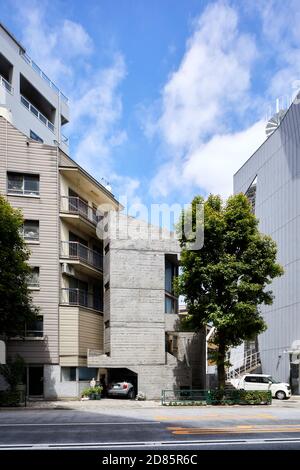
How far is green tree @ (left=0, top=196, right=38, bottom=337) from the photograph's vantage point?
97.0ft

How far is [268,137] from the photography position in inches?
1874

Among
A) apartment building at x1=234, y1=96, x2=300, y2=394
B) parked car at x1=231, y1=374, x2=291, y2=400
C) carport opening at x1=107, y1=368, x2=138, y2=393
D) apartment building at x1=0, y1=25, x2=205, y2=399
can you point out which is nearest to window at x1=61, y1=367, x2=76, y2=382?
apartment building at x1=0, y1=25, x2=205, y2=399

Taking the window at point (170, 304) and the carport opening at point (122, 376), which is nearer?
the carport opening at point (122, 376)

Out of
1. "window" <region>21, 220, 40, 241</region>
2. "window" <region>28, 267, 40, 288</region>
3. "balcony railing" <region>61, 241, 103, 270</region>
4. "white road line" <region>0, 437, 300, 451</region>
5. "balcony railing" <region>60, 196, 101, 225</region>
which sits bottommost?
"white road line" <region>0, 437, 300, 451</region>

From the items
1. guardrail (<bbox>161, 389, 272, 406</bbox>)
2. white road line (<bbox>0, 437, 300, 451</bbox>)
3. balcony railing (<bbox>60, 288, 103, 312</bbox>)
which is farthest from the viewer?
balcony railing (<bbox>60, 288, 103, 312</bbox>)

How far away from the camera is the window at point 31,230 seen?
3550cm

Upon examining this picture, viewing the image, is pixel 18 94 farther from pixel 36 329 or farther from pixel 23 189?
pixel 36 329

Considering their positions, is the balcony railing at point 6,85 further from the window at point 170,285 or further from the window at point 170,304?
the window at point 170,304

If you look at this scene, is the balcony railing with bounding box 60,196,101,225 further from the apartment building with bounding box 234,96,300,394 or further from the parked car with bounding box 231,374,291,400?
the parked car with bounding box 231,374,291,400

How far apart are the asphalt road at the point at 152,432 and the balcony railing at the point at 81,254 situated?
48.8 ft

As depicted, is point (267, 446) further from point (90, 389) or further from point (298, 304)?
point (298, 304)

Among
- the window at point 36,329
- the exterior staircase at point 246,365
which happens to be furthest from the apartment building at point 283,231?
the window at point 36,329

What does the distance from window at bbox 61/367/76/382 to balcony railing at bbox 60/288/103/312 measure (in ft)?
12.9
